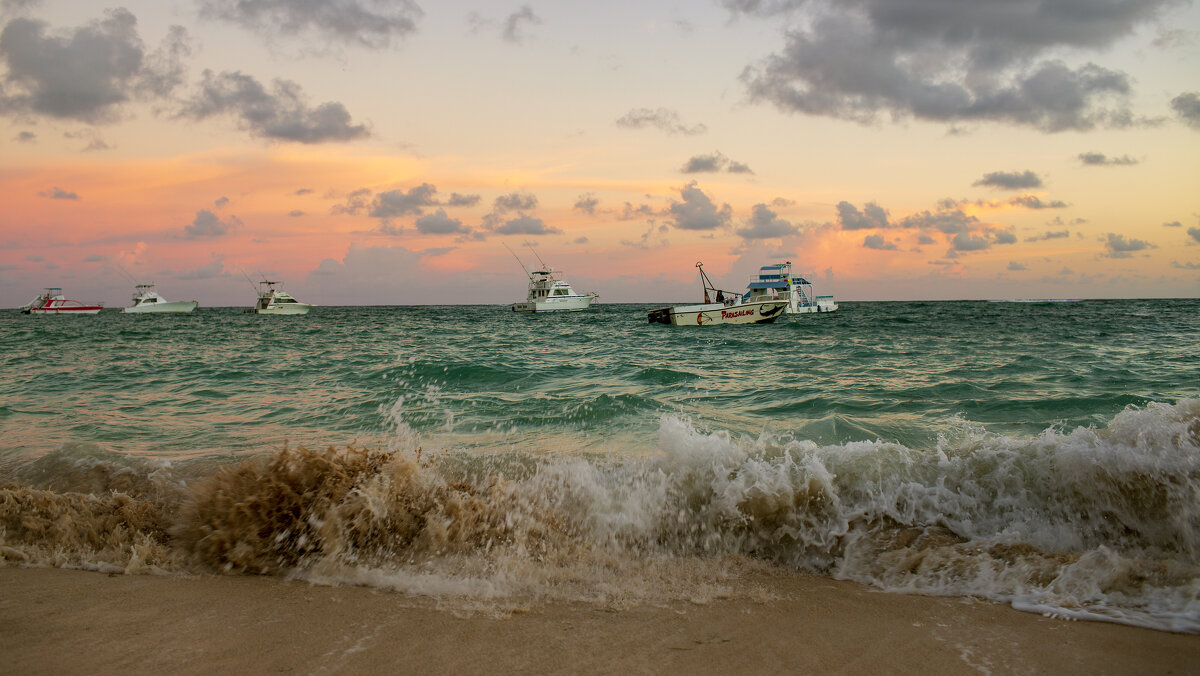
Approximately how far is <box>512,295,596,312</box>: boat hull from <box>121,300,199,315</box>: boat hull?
46.4 meters

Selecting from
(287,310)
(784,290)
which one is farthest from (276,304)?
(784,290)

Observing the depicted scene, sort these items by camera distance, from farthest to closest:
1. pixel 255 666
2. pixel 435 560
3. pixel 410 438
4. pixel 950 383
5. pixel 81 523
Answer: pixel 950 383, pixel 410 438, pixel 81 523, pixel 435 560, pixel 255 666

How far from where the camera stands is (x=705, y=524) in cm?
457

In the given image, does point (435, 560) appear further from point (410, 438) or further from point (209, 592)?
point (410, 438)

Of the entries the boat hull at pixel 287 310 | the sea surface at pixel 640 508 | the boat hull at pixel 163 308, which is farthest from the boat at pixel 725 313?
the boat hull at pixel 163 308

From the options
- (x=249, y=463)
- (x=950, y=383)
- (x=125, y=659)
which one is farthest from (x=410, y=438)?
(x=950, y=383)

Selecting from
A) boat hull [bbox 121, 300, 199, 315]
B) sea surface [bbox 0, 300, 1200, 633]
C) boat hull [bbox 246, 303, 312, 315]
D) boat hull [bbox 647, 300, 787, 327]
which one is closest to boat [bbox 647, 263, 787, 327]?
boat hull [bbox 647, 300, 787, 327]

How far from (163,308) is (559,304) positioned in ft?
178

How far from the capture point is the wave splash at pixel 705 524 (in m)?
3.57

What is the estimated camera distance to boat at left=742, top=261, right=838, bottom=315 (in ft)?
170

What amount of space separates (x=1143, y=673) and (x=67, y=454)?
27.5 ft

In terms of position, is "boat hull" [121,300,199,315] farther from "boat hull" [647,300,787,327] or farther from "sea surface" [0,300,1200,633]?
"sea surface" [0,300,1200,633]

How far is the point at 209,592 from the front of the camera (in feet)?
11.4

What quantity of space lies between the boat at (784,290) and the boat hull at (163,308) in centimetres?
Answer: 7349
